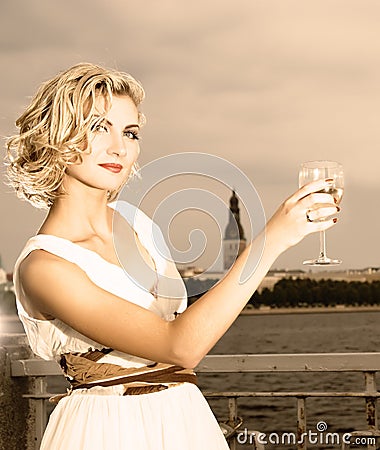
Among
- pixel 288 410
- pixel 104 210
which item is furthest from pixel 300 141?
pixel 104 210

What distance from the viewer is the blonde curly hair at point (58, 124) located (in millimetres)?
1286

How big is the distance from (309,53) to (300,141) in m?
2.47

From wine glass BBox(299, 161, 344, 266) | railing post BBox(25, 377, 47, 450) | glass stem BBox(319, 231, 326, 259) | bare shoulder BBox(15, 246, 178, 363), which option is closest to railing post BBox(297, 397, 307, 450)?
railing post BBox(25, 377, 47, 450)

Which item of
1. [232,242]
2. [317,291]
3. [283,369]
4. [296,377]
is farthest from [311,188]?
[296,377]

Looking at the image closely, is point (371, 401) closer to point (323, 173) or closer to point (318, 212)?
point (323, 173)

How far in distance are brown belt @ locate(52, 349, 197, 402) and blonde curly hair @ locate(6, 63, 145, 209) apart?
0.27 meters

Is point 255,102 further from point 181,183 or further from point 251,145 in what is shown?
point 181,183

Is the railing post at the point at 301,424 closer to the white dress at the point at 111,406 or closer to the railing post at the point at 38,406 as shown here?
the railing post at the point at 38,406

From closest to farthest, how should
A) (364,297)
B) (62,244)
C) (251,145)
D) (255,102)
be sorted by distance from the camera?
(62,244)
(251,145)
(255,102)
(364,297)

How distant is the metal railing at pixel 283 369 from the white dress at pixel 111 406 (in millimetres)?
1454

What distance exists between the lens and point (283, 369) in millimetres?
2898

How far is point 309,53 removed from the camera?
23828 mm

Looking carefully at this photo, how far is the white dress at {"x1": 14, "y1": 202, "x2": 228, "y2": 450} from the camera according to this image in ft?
4.35

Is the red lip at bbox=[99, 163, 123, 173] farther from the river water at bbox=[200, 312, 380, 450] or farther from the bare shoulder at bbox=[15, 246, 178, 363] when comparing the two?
the river water at bbox=[200, 312, 380, 450]
